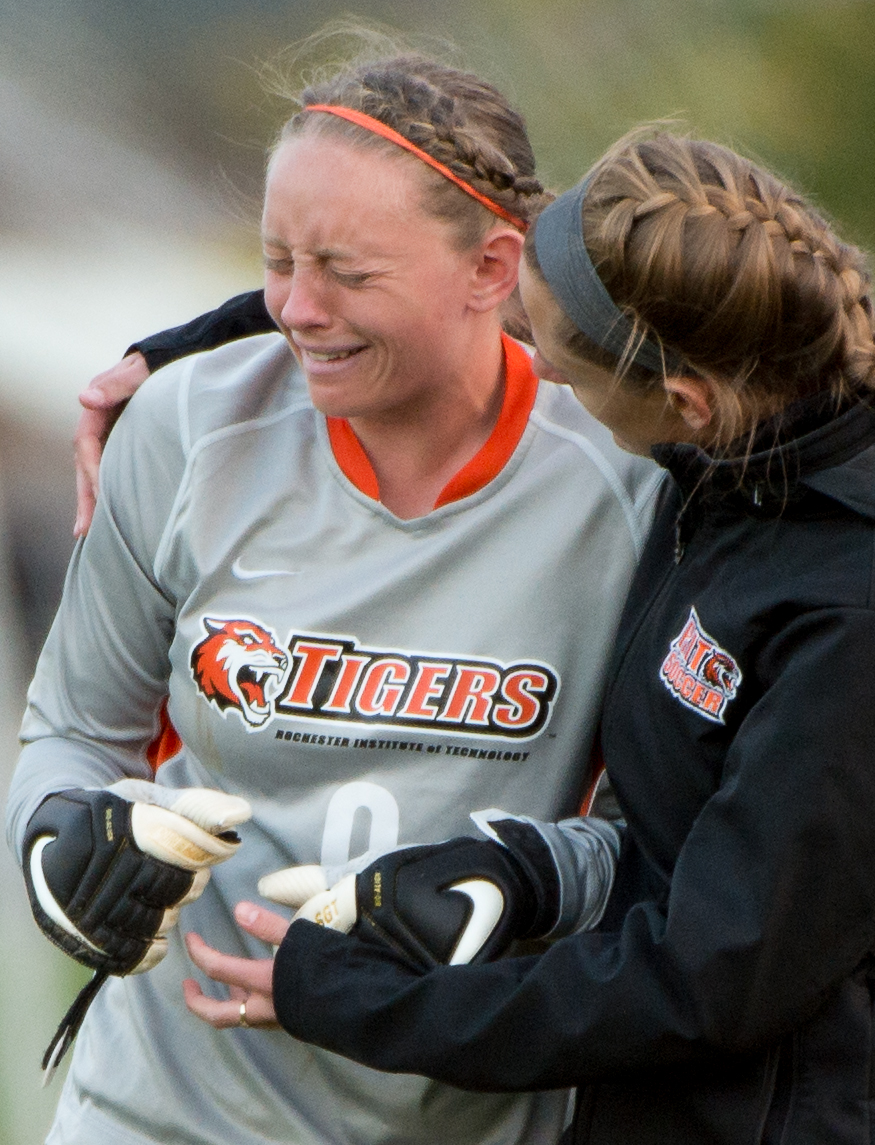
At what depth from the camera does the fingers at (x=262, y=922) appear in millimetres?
1237

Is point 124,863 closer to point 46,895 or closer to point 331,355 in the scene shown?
point 46,895

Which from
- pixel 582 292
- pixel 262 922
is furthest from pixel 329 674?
pixel 582 292

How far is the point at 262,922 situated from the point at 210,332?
70 centimetres

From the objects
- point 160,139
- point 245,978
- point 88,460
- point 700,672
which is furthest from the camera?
point 160,139

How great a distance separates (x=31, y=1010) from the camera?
2.53 meters

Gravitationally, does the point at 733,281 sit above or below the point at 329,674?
above

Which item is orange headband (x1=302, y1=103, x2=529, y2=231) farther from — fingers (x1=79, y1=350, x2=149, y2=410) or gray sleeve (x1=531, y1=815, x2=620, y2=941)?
gray sleeve (x1=531, y1=815, x2=620, y2=941)

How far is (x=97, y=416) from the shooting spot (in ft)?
5.18

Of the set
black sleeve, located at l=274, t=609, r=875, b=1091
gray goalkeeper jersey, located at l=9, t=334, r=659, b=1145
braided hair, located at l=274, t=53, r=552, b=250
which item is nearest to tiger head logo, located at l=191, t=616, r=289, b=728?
gray goalkeeper jersey, located at l=9, t=334, r=659, b=1145

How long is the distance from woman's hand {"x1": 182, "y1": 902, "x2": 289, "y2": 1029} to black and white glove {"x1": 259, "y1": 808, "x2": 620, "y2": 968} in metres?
0.03

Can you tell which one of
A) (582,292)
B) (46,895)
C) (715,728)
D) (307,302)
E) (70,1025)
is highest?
(582,292)

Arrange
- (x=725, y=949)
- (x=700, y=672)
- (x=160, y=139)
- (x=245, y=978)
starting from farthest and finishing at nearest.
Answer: (x=160, y=139)
(x=245, y=978)
(x=700, y=672)
(x=725, y=949)

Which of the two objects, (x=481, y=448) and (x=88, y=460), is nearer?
(x=481, y=448)

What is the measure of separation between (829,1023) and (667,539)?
447 millimetres
